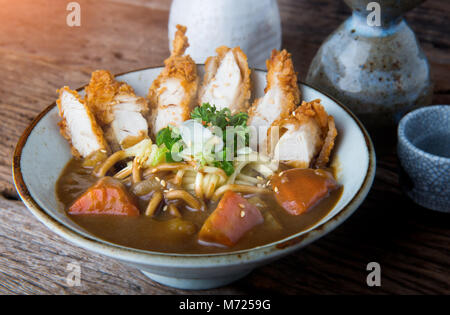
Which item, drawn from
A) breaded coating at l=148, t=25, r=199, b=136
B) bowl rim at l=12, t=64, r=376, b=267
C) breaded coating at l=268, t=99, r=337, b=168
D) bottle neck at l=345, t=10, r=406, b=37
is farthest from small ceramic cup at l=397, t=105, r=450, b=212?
breaded coating at l=148, t=25, r=199, b=136

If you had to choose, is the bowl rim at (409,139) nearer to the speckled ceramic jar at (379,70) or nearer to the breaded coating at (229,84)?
the speckled ceramic jar at (379,70)

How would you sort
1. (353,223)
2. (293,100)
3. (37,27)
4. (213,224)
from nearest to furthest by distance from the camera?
1. (213,224)
2. (353,223)
3. (293,100)
4. (37,27)

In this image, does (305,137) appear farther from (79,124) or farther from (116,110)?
(79,124)

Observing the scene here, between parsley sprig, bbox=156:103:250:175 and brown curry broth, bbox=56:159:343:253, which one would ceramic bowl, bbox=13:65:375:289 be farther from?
parsley sprig, bbox=156:103:250:175

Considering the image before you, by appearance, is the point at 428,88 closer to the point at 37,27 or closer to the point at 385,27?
the point at 385,27

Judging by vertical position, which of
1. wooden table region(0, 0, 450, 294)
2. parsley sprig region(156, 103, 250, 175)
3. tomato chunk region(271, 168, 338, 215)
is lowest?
wooden table region(0, 0, 450, 294)

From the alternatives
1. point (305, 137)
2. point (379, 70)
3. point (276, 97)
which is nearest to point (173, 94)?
point (276, 97)

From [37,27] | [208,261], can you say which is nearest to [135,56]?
[37,27]
